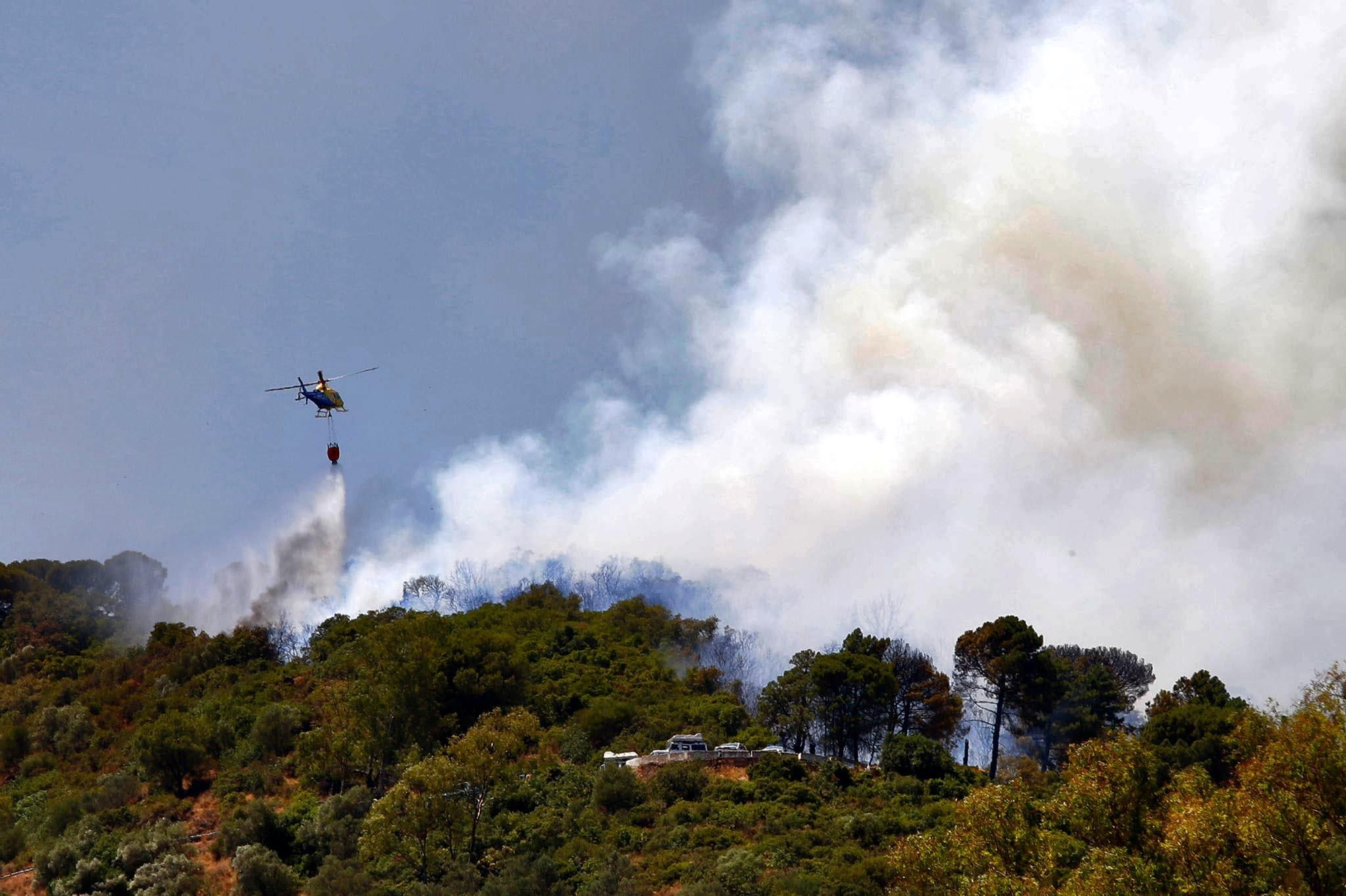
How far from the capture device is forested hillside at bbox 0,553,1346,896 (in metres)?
40.0

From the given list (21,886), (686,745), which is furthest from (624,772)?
(21,886)

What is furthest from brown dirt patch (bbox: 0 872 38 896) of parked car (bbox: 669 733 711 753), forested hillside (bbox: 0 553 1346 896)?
parked car (bbox: 669 733 711 753)

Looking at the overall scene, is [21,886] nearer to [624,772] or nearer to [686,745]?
[624,772]

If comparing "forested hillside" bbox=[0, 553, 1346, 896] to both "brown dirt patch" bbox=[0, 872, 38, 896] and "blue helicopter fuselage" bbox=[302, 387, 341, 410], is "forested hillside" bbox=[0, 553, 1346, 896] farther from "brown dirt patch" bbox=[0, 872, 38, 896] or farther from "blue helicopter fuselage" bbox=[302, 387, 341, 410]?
"blue helicopter fuselage" bbox=[302, 387, 341, 410]

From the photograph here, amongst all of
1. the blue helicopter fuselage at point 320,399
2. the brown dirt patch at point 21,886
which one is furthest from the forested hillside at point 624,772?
the blue helicopter fuselage at point 320,399

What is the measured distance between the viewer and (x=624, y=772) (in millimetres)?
65500

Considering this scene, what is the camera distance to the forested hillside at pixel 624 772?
4003 centimetres

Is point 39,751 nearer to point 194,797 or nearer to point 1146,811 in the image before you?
point 194,797

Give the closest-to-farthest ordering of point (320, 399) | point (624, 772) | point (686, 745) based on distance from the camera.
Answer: point (624, 772)
point (686, 745)
point (320, 399)

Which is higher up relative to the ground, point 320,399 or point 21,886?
point 320,399

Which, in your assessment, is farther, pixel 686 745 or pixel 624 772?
pixel 686 745

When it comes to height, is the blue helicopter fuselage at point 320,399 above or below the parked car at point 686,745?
above

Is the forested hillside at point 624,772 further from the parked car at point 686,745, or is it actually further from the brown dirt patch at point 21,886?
the parked car at point 686,745

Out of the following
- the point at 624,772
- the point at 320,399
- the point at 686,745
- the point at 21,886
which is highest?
the point at 320,399
